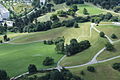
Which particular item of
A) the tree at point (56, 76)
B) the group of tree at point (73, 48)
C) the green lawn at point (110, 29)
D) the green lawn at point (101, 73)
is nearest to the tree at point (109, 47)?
the group of tree at point (73, 48)

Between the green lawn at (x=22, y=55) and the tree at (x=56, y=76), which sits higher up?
the tree at (x=56, y=76)

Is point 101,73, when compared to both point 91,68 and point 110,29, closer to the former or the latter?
point 91,68

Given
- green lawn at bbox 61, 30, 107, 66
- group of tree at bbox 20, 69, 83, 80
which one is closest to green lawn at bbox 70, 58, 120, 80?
green lawn at bbox 61, 30, 107, 66

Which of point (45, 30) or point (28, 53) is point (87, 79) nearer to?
point (28, 53)

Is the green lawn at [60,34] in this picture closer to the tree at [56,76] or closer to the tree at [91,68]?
the tree at [91,68]

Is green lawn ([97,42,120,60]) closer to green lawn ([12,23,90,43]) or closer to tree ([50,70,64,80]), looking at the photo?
green lawn ([12,23,90,43])

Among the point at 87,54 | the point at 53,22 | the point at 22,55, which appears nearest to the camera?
the point at 87,54

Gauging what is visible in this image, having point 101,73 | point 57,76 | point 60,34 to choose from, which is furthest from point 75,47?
point 57,76
